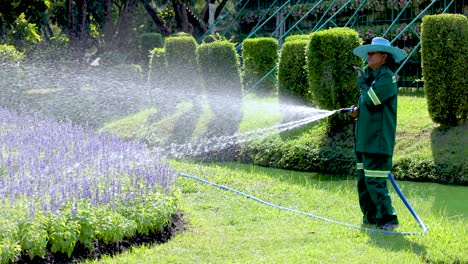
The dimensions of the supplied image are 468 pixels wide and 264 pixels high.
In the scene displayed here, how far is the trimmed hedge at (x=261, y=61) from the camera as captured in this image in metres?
18.0

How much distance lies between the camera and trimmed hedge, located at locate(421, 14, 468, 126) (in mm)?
13219

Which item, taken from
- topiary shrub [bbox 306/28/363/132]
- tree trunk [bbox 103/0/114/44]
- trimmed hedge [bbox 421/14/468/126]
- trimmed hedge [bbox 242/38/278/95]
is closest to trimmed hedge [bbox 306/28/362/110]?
topiary shrub [bbox 306/28/363/132]

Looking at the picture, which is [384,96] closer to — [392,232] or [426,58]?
[392,232]

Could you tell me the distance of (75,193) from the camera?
6.83 m

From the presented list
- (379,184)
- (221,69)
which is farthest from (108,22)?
(379,184)

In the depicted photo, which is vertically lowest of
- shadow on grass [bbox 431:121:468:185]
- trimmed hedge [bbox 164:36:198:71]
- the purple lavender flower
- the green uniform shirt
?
shadow on grass [bbox 431:121:468:185]

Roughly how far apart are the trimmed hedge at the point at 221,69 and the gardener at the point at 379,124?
9752mm

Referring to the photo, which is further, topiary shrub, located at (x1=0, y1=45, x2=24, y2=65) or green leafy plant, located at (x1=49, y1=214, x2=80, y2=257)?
topiary shrub, located at (x1=0, y1=45, x2=24, y2=65)

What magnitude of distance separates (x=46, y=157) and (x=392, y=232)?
4.07 meters

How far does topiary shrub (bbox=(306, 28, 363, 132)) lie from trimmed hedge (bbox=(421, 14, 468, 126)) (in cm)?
142

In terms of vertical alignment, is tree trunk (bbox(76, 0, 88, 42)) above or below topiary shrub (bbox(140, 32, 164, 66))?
above

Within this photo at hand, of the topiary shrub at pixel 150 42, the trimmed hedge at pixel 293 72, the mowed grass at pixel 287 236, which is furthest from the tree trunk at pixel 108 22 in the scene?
the mowed grass at pixel 287 236

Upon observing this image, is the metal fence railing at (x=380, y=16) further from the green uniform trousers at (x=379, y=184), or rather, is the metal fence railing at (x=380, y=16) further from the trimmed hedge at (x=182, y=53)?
the green uniform trousers at (x=379, y=184)

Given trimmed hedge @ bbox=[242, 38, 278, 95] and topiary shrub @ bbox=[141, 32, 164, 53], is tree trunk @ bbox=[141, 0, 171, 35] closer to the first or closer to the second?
topiary shrub @ bbox=[141, 32, 164, 53]
